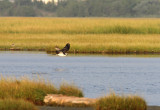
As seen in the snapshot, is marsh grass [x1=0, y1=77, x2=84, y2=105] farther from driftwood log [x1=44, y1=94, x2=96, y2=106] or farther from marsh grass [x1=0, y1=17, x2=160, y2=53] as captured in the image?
marsh grass [x1=0, y1=17, x2=160, y2=53]

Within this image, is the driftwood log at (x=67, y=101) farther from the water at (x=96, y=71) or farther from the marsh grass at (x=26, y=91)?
the water at (x=96, y=71)

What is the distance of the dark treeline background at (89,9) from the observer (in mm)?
147500

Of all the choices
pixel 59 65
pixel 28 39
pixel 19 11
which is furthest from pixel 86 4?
pixel 59 65

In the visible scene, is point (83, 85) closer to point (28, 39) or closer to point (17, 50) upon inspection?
point (17, 50)

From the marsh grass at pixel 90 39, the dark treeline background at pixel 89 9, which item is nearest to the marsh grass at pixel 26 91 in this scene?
the marsh grass at pixel 90 39

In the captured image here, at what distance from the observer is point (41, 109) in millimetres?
13500

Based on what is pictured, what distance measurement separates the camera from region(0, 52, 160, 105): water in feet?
63.3

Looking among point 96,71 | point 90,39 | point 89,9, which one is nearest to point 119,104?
point 96,71

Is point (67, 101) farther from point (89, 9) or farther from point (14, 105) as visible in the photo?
point (89, 9)

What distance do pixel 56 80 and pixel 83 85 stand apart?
203cm

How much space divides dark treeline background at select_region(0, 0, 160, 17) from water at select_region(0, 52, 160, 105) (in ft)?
357

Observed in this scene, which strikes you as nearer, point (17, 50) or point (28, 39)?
point (17, 50)

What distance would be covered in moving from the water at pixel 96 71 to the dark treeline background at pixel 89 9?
109 metres

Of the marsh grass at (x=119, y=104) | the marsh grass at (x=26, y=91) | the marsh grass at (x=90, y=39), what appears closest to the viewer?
the marsh grass at (x=119, y=104)
